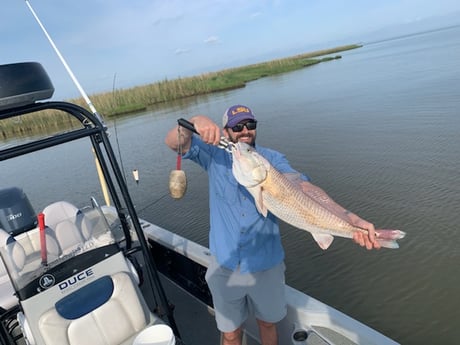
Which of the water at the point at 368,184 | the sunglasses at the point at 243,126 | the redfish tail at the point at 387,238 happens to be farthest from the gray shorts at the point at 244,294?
the water at the point at 368,184

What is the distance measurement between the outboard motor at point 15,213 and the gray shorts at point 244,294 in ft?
10.5

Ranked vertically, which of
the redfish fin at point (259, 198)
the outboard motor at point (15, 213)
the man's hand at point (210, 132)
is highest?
the man's hand at point (210, 132)

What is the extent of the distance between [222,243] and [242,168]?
33.3 inches

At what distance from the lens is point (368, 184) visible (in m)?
8.05

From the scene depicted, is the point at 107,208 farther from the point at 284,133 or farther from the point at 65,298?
the point at 284,133

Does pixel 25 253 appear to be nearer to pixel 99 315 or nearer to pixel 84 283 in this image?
pixel 84 283

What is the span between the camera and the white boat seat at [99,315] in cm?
255

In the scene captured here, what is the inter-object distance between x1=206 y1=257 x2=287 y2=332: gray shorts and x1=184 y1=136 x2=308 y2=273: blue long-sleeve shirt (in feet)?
0.28

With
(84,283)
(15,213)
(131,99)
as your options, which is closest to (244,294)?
(84,283)

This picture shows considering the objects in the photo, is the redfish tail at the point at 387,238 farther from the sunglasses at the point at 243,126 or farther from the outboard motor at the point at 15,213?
the outboard motor at the point at 15,213

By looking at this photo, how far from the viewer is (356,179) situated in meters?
8.40

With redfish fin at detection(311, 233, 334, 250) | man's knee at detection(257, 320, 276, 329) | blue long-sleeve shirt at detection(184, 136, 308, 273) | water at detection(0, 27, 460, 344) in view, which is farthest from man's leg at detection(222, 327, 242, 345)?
water at detection(0, 27, 460, 344)

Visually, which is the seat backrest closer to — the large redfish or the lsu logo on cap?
the lsu logo on cap

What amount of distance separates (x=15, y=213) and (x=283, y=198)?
13.4ft
